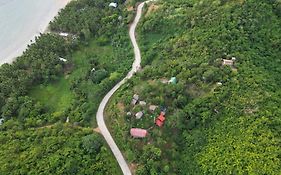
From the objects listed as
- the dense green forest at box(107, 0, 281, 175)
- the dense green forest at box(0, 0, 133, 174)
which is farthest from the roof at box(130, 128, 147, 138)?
the dense green forest at box(0, 0, 133, 174)

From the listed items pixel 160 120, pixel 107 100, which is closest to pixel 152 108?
pixel 160 120

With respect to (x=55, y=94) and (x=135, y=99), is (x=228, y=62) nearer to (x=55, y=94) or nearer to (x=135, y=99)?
(x=135, y=99)

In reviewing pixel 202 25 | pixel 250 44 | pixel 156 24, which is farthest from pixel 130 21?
pixel 250 44

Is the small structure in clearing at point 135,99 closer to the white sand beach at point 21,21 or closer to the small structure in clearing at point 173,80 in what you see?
the small structure in clearing at point 173,80

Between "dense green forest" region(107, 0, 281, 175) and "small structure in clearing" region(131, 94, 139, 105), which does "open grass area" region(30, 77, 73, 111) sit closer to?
"dense green forest" region(107, 0, 281, 175)

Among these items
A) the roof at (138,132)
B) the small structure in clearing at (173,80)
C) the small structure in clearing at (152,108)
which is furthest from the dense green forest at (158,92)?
the small structure in clearing at (173,80)

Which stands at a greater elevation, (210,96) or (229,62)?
(229,62)

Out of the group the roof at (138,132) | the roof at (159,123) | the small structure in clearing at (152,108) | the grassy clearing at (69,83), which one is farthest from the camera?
the grassy clearing at (69,83)
